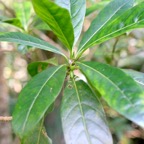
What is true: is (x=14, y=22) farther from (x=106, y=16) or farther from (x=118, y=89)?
(x=118, y=89)

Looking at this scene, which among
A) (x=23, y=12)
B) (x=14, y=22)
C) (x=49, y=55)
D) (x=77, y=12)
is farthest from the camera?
(x=49, y=55)

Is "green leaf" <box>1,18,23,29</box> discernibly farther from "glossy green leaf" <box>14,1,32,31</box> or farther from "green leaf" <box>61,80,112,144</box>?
"green leaf" <box>61,80,112,144</box>

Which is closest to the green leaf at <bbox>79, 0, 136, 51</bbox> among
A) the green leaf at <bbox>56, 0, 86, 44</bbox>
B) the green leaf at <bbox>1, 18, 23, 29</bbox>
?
the green leaf at <bbox>56, 0, 86, 44</bbox>

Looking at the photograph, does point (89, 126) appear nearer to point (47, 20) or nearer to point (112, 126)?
point (47, 20)

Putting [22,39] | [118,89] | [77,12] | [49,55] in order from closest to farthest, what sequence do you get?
[118,89] → [22,39] → [77,12] → [49,55]

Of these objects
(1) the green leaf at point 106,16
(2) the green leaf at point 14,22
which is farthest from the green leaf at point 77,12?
(2) the green leaf at point 14,22

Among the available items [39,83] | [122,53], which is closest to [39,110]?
[39,83]

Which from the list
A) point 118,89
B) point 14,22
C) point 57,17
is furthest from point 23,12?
point 118,89
